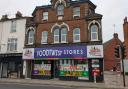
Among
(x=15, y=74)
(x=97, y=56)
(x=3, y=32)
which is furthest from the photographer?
(x=3, y=32)

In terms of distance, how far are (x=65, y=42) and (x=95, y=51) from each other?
15.7ft

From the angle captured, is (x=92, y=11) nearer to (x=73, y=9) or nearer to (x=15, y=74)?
(x=73, y=9)

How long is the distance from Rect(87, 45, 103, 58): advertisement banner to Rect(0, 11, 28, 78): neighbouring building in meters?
11.3

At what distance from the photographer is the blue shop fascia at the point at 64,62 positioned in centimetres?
2798

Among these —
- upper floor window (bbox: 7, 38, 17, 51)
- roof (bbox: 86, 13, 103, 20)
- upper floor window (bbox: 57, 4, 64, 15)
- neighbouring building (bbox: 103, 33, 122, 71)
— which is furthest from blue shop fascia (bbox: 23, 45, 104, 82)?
neighbouring building (bbox: 103, 33, 122, 71)

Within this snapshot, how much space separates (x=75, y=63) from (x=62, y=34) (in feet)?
15.2

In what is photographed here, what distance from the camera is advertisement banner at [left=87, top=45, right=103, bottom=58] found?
27500 millimetres

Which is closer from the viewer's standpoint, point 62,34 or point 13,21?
point 62,34

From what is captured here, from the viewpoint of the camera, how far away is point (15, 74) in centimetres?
3412

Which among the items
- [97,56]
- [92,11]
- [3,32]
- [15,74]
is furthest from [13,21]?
[97,56]

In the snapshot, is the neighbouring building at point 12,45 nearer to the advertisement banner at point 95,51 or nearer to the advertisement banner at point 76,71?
the advertisement banner at point 76,71

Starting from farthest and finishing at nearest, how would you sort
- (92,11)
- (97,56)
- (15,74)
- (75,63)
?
(15,74), (92,11), (75,63), (97,56)

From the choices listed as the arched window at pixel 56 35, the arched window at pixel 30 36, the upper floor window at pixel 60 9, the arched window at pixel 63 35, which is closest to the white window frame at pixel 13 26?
the arched window at pixel 30 36

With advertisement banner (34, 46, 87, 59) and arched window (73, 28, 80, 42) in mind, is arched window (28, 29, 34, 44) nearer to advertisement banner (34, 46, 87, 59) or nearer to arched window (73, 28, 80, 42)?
advertisement banner (34, 46, 87, 59)
